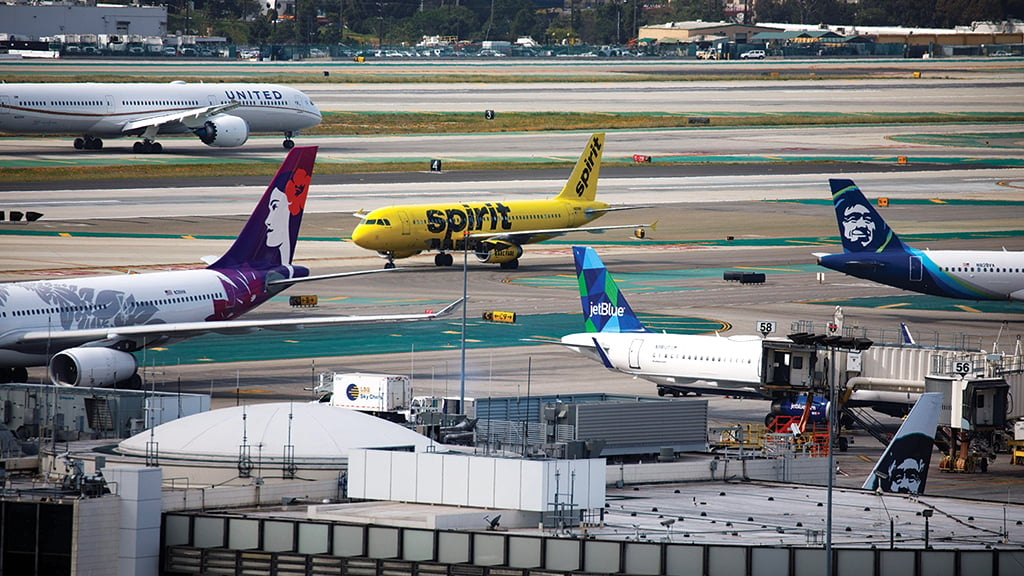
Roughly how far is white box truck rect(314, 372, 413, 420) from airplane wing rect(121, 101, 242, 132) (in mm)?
117200

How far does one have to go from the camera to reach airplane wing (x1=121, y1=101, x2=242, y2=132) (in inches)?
6959

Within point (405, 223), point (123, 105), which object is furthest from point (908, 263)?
point (123, 105)

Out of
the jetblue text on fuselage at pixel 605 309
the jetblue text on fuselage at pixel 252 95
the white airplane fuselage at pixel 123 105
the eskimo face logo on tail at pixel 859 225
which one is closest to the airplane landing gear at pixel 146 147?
the white airplane fuselage at pixel 123 105

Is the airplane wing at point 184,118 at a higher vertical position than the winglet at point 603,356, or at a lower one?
higher

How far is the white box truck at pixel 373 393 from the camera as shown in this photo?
62281 mm

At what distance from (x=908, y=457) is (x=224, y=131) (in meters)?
130

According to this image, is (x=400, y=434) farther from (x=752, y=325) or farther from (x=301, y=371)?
(x=752, y=325)

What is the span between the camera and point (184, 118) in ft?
581

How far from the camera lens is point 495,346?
91.2 meters

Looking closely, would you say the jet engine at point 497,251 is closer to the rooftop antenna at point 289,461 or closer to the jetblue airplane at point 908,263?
the jetblue airplane at point 908,263

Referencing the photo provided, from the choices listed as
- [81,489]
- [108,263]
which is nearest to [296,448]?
[81,489]

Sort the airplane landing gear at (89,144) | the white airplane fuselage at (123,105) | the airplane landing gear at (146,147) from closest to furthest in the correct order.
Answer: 1. the white airplane fuselage at (123,105)
2. the airplane landing gear at (146,147)
3. the airplane landing gear at (89,144)

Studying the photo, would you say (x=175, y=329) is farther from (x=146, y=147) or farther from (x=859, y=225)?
(x=146, y=147)

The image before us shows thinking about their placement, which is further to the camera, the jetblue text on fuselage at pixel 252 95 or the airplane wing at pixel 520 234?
the jetblue text on fuselage at pixel 252 95
